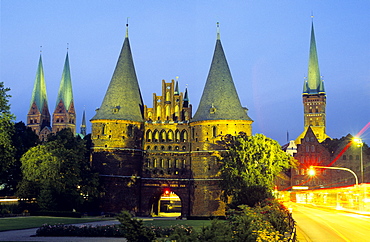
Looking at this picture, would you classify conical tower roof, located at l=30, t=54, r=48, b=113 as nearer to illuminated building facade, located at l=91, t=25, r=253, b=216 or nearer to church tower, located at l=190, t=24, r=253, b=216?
illuminated building facade, located at l=91, t=25, r=253, b=216

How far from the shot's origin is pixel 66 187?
6544 centimetres

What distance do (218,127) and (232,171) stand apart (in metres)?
13.0

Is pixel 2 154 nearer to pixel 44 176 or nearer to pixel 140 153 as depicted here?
pixel 44 176

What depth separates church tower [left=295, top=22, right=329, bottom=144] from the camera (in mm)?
171750

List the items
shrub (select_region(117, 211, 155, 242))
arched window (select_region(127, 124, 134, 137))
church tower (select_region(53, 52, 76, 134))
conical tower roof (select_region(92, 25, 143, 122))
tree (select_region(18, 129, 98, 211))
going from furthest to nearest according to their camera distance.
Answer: church tower (select_region(53, 52, 76, 134))
conical tower roof (select_region(92, 25, 143, 122))
arched window (select_region(127, 124, 134, 137))
tree (select_region(18, 129, 98, 211))
shrub (select_region(117, 211, 155, 242))

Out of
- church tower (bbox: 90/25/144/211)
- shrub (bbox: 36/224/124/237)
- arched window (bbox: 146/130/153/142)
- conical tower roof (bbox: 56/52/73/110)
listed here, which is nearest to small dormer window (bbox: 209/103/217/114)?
arched window (bbox: 146/130/153/142)

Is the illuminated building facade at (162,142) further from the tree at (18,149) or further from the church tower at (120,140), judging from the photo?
the tree at (18,149)

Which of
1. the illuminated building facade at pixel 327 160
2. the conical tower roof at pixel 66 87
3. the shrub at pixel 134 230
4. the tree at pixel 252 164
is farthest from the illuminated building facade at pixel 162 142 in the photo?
the conical tower roof at pixel 66 87

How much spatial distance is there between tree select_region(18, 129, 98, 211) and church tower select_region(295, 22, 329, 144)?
391ft

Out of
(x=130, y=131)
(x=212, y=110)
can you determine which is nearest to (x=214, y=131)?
(x=212, y=110)

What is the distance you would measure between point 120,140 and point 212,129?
14.7 metres

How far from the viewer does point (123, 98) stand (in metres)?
80.7

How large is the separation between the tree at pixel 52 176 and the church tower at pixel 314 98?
119 meters

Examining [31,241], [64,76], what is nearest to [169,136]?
[31,241]
